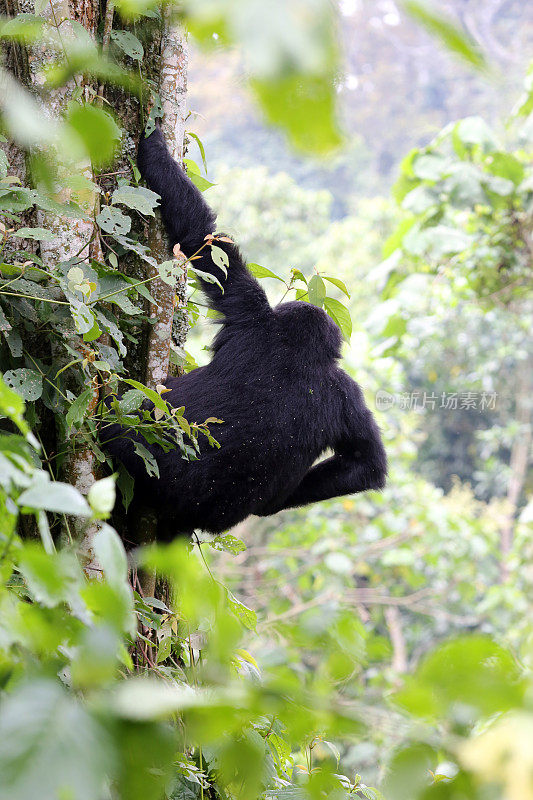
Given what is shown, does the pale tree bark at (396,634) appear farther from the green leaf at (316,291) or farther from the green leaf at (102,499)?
the green leaf at (102,499)

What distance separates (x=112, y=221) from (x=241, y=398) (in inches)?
18.2

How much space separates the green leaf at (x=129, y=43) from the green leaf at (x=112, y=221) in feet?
1.14

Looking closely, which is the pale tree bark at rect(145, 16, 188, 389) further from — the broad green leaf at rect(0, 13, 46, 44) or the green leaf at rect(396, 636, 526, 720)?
the green leaf at rect(396, 636, 526, 720)

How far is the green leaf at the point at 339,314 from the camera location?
69.3 inches

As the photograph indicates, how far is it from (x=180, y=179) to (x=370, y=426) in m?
0.78

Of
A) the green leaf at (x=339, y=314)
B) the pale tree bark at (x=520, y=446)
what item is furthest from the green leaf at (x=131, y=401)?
the pale tree bark at (x=520, y=446)

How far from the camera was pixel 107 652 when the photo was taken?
390 mm

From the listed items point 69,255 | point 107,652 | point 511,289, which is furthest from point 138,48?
point 511,289

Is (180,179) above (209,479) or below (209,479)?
above

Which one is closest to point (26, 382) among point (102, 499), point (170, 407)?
point (170, 407)

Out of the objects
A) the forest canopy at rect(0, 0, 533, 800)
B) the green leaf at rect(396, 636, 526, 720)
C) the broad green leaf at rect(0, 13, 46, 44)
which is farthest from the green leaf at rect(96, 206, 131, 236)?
the green leaf at rect(396, 636, 526, 720)

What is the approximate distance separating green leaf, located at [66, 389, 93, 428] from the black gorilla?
0.35 metres

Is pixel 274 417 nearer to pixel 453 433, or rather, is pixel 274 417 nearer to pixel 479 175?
pixel 479 175

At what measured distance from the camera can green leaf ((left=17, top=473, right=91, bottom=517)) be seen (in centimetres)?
46
